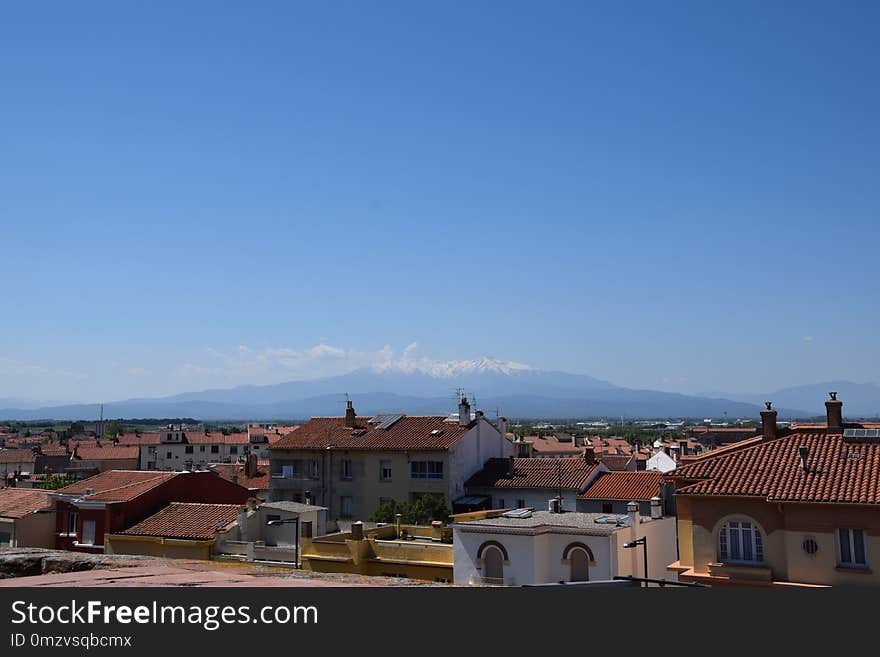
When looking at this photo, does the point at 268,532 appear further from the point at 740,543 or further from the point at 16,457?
the point at 16,457

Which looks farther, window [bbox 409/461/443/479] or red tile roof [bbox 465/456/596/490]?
window [bbox 409/461/443/479]

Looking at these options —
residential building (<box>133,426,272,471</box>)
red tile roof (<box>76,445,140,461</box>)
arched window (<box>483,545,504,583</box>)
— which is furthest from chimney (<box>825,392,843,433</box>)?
red tile roof (<box>76,445,140,461</box>)

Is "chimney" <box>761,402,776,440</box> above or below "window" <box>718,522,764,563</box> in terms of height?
above

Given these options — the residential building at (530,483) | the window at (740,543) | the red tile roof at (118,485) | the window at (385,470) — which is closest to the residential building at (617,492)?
the residential building at (530,483)

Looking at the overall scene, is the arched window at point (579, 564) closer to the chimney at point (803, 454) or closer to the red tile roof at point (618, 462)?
the chimney at point (803, 454)

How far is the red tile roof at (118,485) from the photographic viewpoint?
1398 inches

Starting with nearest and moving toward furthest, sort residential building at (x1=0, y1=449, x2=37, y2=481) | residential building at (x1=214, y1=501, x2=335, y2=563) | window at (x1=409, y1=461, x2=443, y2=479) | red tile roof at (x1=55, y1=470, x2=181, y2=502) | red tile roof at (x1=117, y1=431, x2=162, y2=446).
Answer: residential building at (x1=214, y1=501, x2=335, y2=563) → red tile roof at (x1=55, y1=470, x2=181, y2=502) → window at (x1=409, y1=461, x2=443, y2=479) → residential building at (x1=0, y1=449, x2=37, y2=481) → red tile roof at (x1=117, y1=431, x2=162, y2=446)

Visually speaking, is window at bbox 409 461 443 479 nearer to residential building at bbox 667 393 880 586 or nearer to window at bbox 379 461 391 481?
window at bbox 379 461 391 481

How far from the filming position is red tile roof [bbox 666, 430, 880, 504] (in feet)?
72.4

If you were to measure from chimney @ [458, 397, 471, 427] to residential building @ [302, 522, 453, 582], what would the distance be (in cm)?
2039

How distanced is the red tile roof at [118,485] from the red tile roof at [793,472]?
22.8 meters

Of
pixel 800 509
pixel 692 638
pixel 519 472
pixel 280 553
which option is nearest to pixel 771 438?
pixel 800 509

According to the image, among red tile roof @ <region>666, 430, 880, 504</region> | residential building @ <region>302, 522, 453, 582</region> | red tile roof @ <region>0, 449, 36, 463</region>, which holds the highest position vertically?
red tile roof @ <region>666, 430, 880, 504</region>

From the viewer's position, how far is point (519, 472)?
49344 millimetres
